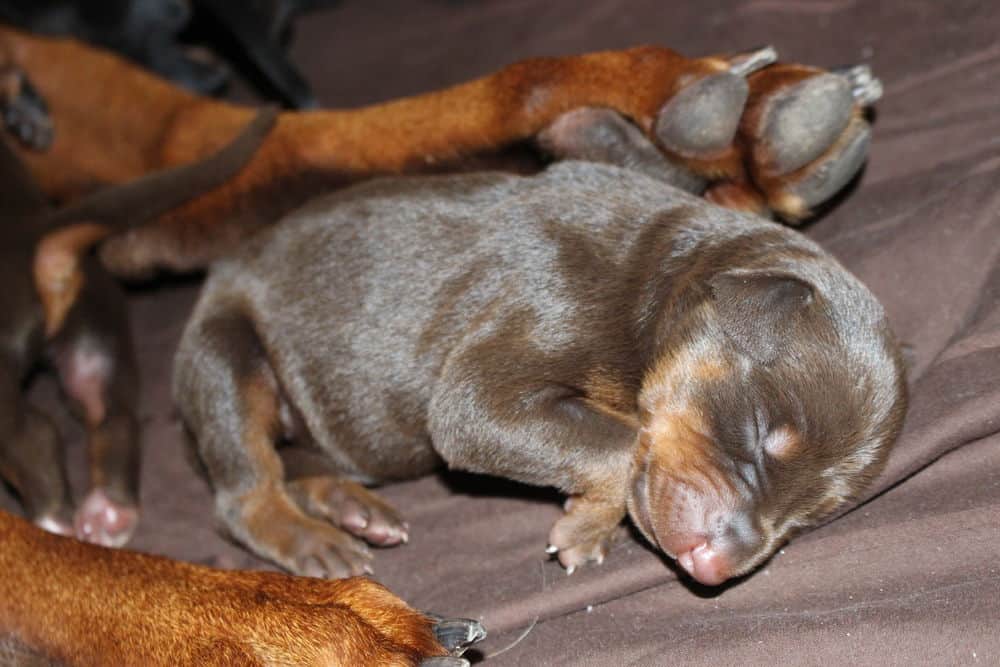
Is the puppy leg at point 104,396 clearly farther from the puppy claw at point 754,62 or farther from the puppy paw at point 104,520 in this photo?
the puppy claw at point 754,62

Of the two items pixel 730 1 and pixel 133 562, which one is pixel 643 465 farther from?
pixel 730 1

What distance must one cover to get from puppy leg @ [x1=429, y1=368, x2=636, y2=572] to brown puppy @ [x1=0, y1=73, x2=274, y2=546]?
1025 millimetres

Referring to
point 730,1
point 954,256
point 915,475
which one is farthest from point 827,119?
point 730,1

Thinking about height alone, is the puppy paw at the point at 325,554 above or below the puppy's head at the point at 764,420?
below

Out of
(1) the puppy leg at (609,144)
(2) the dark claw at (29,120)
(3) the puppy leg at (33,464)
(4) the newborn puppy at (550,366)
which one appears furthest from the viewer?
(2) the dark claw at (29,120)

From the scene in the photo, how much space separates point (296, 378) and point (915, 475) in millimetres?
1477

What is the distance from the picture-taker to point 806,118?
9.11ft

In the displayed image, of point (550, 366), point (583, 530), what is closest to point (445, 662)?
point (583, 530)

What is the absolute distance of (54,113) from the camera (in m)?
4.12

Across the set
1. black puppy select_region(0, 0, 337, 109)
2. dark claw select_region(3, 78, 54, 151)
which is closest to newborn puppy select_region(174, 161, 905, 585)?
dark claw select_region(3, 78, 54, 151)

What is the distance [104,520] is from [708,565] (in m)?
1.61

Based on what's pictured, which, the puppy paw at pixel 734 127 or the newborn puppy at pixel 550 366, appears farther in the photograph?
the puppy paw at pixel 734 127

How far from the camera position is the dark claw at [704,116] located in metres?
2.80

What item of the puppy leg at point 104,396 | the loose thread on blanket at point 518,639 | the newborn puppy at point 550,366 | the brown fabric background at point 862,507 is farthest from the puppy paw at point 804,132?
the puppy leg at point 104,396
